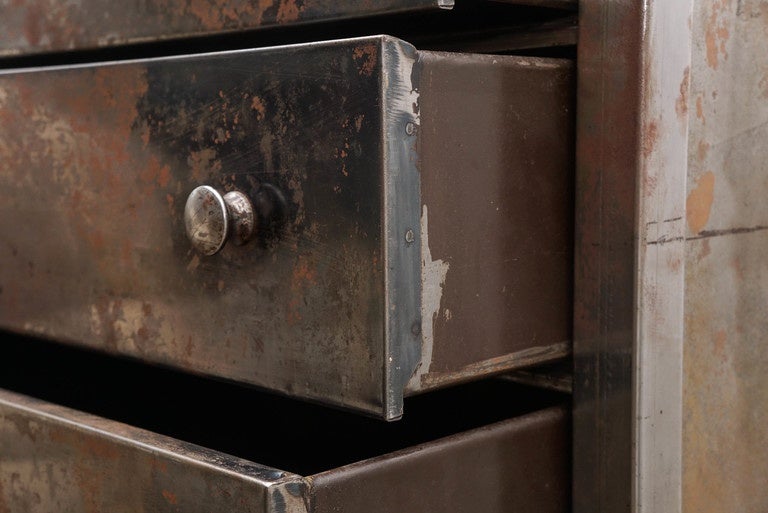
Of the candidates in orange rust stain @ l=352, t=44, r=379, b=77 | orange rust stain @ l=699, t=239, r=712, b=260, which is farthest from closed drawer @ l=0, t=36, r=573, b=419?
orange rust stain @ l=699, t=239, r=712, b=260

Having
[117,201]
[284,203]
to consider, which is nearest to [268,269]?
[284,203]

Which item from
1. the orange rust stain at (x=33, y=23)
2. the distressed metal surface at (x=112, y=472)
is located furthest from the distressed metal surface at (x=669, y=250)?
the orange rust stain at (x=33, y=23)

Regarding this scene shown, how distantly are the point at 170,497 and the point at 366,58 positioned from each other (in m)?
0.30

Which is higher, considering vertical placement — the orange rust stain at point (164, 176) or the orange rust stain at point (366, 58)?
the orange rust stain at point (366, 58)

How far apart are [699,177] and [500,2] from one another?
20cm

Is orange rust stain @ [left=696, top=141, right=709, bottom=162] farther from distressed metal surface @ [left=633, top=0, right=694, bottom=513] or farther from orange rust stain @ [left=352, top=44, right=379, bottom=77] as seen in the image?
orange rust stain @ [left=352, top=44, right=379, bottom=77]

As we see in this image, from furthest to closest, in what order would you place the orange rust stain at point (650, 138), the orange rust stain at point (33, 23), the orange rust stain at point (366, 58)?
the orange rust stain at point (33, 23) → the orange rust stain at point (650, 138) → the orange rust stain at point (366, 58)

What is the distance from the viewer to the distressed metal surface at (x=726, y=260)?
29.2 inches

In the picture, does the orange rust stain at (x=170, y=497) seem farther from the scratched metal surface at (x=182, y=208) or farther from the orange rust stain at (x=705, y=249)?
the orange rust stain at (x=705, y=249)

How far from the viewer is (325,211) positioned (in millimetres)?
617

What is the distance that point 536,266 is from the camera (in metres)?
0.71

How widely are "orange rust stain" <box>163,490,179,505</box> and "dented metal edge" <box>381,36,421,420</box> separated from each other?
158mm

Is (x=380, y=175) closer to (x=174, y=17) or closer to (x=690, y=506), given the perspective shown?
(x=174, y=17)

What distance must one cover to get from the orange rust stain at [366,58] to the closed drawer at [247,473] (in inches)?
9.2
